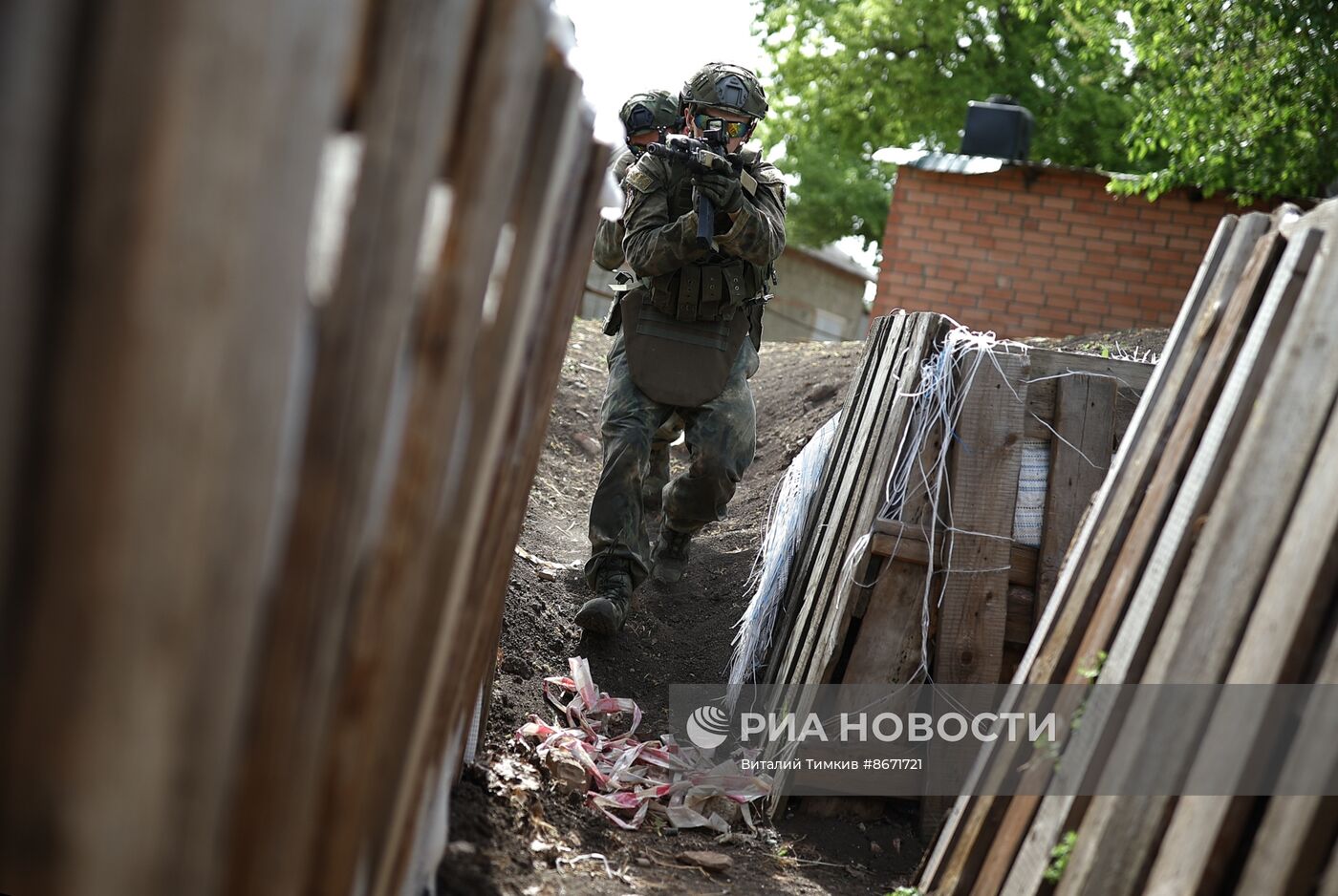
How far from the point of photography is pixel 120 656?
3.16 feet

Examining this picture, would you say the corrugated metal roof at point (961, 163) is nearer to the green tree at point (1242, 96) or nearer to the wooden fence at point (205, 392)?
the green tree at point (1242, 96)

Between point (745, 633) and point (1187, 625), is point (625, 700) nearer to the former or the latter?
point (745, 633)

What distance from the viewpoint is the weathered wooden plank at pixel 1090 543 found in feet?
8.74

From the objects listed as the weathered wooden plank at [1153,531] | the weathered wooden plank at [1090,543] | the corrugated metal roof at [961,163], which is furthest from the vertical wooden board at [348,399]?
the corrugated metal roof at [961,163]

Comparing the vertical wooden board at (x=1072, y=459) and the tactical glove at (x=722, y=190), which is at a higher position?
the tactical glove at (x=722, y=190)

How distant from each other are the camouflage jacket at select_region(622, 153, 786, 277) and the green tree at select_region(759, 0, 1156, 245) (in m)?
11.1

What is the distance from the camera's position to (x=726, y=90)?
521 cm

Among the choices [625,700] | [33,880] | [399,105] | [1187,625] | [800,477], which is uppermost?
[399,105]

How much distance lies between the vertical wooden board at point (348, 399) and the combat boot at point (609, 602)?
12.0 ft

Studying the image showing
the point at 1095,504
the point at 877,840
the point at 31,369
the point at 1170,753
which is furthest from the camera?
the point at 877,840

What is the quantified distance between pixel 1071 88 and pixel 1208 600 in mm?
15481

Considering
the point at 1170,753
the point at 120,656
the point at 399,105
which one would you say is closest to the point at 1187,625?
the point at 1170,753

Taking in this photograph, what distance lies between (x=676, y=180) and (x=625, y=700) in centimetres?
229

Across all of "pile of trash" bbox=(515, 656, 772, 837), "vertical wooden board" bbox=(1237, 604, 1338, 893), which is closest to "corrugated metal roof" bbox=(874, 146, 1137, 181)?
"pile of trash" bbox=(515, 656, 772, 837)
